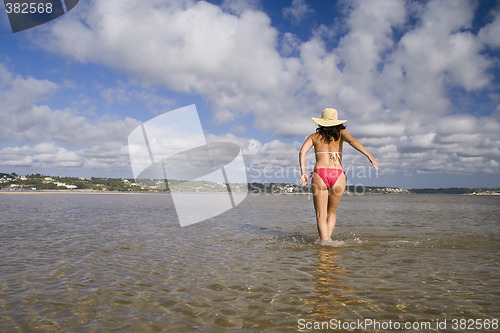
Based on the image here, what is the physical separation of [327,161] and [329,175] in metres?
0.38

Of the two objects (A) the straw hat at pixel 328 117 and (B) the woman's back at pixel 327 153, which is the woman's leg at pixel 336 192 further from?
(A) the straw hat at pixel 328 117

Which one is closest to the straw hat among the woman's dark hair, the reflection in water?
the woman's dark hair

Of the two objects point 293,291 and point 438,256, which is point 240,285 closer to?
point 293,291

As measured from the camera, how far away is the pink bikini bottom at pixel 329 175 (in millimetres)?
8141

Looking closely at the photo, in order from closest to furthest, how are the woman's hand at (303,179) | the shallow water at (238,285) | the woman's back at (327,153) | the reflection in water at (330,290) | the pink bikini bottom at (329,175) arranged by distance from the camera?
the shallow water at (238,285) < the reflection in water at (330,290) < the woman's hand at (303,179) < the pink bikini bottom at (329,175) < the woman's back at (327,153)

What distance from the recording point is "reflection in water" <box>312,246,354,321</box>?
145 inches

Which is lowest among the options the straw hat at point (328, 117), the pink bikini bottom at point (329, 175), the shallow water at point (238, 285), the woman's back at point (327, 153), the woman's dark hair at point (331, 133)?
the shallow water at point (238, 285)

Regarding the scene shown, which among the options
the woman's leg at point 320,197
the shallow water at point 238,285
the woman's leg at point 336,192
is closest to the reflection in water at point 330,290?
the shallow water at point 238,285

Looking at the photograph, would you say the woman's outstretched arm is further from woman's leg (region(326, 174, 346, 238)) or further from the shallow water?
the shallow water

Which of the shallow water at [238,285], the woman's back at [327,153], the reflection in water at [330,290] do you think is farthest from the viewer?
the woman's back at [327,153]

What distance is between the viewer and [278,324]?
3.39 m

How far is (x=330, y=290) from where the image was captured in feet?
14.7

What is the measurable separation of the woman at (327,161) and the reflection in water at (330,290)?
1741 millimetres

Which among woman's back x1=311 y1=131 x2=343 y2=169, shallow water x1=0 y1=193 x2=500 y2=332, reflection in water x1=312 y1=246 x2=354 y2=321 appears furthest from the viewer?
woman's back x1=311 y1=131 x2=343 y2=169
